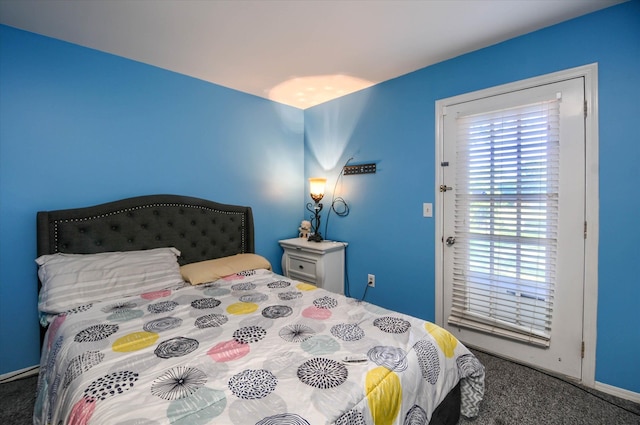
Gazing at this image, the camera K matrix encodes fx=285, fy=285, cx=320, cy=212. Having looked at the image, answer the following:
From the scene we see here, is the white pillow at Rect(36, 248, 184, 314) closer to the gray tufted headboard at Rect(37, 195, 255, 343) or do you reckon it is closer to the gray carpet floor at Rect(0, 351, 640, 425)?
the gray tufted headboard at Rect(37, 195, 255, 343)

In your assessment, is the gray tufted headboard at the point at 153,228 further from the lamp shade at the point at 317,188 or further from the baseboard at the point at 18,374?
the lamp shade at the point at 317,188

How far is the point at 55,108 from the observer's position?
202 cm

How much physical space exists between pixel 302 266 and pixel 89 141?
2126 millimetres

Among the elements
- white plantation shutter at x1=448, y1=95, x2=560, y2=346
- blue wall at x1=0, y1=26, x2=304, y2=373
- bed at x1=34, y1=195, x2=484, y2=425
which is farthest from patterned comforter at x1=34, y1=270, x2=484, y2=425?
white plantation shutter at x1=448, y1=95, x2=560, y2=346

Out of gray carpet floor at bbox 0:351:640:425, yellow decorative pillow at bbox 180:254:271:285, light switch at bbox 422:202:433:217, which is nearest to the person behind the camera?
gray carpet floor at bbox 0:351:640:425

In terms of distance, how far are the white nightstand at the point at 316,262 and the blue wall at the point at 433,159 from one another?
16cm

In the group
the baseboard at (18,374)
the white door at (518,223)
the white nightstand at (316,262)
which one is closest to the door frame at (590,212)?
the white door at (518,223)

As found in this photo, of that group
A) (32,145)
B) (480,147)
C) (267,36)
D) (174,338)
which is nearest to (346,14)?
(267,36)

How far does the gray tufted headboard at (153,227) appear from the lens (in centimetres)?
200

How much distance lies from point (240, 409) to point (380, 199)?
2.27 m

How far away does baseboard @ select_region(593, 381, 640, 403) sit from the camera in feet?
5.57

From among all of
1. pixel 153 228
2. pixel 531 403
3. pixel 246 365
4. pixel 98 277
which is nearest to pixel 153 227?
pixel 153 228

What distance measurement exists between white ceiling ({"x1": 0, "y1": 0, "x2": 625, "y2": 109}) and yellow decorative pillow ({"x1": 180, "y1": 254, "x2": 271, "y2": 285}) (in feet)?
5.53

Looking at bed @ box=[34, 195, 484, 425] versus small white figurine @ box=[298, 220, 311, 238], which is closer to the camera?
bed @ box=[34, 195, 484, 425]
